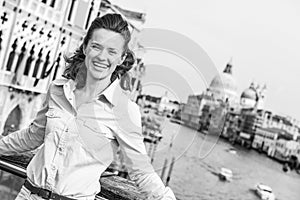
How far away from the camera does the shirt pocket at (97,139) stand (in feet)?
2.15

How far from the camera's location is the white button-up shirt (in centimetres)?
65

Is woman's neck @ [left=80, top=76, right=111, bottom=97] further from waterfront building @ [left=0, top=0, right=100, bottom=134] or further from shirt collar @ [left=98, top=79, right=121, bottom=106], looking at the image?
waterfront building @ [left=0, top=0, right=100, bottom=134]

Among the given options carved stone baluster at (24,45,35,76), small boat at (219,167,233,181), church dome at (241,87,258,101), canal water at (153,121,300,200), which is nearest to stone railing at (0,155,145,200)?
carved stone baluster at (24,45,35,76)

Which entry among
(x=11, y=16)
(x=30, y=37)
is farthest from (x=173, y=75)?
(x=30, y=37)

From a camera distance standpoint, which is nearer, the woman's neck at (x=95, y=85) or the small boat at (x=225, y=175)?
the woman's neck at (x=95, y=85)

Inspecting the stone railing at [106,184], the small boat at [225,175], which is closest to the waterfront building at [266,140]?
the small boat at [225,175]

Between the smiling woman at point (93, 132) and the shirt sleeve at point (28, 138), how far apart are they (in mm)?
41

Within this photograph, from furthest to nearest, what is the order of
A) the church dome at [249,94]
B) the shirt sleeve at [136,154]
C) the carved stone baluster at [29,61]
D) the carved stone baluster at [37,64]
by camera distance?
the church dome at [249,94]
the carved stone baluster at [37,64]
the carved stone baluster at [29,61]
the shirt sleeve at [136,154]

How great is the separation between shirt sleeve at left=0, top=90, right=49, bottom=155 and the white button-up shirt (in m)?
0.06

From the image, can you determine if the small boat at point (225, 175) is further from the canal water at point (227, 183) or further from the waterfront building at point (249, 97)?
the waterfront building at point (249, 97)

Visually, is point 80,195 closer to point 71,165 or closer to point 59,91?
point 71,165

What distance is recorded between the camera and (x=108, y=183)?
2.84 feet

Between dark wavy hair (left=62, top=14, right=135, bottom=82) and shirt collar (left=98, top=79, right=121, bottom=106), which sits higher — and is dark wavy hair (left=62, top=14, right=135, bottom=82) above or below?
above

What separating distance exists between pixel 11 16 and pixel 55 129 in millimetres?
4585
